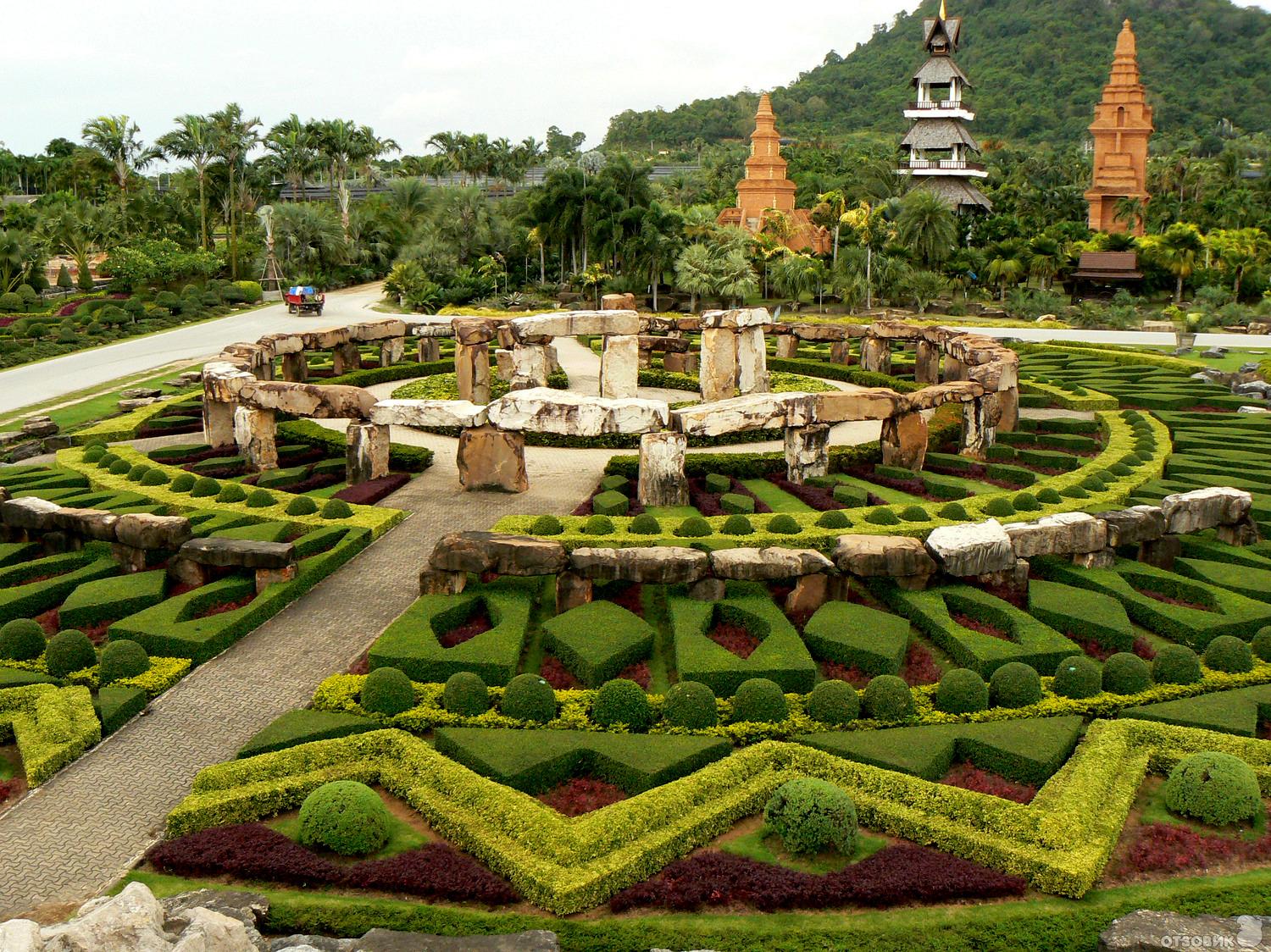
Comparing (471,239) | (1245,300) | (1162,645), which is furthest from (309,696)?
(1245,300)

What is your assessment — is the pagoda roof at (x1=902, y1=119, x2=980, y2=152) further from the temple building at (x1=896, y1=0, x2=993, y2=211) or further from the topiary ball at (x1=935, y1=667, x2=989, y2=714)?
the topiary ball at (x1=935, y1=667, x2=989, y2=714)

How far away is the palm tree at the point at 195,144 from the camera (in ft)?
304

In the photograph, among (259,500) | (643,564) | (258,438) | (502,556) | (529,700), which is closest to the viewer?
Answer: (529,700)

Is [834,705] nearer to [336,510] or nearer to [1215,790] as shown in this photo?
[1215,790]

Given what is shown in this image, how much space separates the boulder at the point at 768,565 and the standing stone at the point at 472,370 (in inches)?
873

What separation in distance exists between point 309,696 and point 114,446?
70.4ft

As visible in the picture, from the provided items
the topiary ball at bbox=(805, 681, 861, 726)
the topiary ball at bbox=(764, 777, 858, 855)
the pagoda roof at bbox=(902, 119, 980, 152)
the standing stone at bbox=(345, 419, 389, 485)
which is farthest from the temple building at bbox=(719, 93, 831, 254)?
the topiary ball at bbox=(764, 777, 858, 855)

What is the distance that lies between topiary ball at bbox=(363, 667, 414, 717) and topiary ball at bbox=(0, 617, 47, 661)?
7572 millimetres

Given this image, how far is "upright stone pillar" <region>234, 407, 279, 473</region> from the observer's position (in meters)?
36.2

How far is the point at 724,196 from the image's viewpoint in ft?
362

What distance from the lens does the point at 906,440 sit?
1385 inches

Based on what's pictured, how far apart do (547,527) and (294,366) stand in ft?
82.4

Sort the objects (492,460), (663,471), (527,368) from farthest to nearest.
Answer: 1. (527,368)
2. (492,460)
3. (663,471)

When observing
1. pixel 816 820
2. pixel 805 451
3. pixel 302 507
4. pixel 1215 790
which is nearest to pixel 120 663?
pixel 302 507
